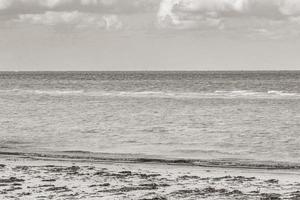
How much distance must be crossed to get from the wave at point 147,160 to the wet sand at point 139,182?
90 cm

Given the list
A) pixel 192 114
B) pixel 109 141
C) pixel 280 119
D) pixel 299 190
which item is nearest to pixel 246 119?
pixel 280 119

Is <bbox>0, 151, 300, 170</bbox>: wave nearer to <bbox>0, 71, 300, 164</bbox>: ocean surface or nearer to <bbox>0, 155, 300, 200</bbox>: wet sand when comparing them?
<bbox>0, 71, 300, 164</bbox>: ocean surface

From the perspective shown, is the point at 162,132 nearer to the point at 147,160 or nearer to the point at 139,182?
the point at 147,160

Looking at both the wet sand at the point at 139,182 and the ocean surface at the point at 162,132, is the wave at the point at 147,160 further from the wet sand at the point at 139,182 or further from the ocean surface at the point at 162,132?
the wet sand at the point at 139,182

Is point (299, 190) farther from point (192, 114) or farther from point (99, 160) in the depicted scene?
point (192, 114)

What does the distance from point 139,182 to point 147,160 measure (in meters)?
5.44

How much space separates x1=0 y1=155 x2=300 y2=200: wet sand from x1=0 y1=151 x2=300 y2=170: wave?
0.90 m

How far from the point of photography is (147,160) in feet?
68.4

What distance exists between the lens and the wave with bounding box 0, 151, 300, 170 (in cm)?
1945

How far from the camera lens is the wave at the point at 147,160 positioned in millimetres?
19453

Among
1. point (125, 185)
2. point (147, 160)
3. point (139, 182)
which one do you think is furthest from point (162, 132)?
point (125, 185)

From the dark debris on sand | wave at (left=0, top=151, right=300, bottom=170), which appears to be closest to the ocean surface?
wave at (left=0, top=151, right=300, bottom=170)

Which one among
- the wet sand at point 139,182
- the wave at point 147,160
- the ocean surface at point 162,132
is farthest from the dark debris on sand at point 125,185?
the ocean surface at point 162,132

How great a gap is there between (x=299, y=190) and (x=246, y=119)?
21993 mm
